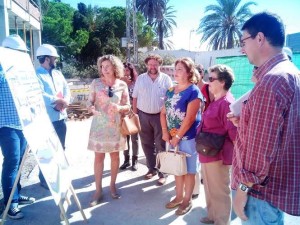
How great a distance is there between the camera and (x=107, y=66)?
3.55m

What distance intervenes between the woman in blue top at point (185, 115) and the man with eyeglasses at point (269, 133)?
5.45 feet

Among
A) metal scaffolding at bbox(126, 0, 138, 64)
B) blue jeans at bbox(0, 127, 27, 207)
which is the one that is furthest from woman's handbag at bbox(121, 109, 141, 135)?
metal scaffolding at bbox(126, 0, 138, 64)

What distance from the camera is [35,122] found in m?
2.49

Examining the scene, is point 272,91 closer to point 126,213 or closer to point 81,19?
point 126,213

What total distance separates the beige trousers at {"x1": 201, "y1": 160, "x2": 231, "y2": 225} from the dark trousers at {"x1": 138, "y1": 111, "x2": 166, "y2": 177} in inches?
61.1

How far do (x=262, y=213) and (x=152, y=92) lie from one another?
2972mm

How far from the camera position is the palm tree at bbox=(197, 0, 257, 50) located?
Answer: 102 feet

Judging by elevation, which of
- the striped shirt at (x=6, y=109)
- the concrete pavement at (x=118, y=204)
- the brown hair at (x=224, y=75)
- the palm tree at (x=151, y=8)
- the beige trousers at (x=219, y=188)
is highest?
the palm tree at (x=151, y=8)

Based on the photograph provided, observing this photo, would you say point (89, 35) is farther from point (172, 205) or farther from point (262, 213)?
point (262, 213)

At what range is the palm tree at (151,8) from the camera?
38781mm

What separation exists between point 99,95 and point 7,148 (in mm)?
1215

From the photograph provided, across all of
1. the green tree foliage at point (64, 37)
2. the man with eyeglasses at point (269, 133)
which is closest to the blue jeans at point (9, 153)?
the man with eyeglasses at point (269, 133)

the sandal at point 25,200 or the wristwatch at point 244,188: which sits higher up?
the wristwatch at point 244,188

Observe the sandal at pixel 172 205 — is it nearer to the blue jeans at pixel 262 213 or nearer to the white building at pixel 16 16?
the blue jeans at pixel 262 213
